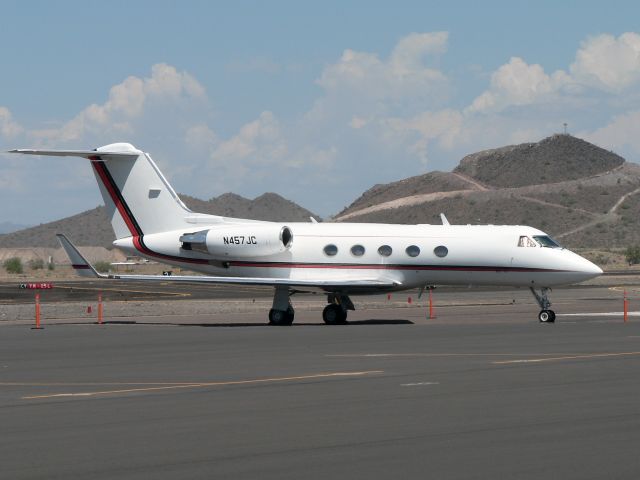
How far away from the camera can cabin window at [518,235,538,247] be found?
109 feet

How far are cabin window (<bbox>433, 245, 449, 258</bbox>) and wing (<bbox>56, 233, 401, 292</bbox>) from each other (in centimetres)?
140

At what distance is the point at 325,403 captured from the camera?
47.2 feet

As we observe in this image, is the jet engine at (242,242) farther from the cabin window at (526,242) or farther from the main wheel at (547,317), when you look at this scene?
the main wheel at (547,317)

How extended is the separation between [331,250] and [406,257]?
2.19m

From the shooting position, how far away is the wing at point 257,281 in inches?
1262

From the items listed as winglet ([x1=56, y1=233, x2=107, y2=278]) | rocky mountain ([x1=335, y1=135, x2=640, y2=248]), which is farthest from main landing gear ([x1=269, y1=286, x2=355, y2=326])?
rocky mountain ([x1=335, y1=135, x2=640, y2=248])

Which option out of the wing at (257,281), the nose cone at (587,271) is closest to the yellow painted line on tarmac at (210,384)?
the wing at (257,281)

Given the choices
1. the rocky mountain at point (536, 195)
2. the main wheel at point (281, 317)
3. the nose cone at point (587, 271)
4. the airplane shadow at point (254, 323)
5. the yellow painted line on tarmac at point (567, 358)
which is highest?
the rocky mountain at point (536, 195)

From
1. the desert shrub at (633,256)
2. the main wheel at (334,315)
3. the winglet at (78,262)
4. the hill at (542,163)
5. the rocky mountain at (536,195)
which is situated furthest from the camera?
the hill at (542,163)

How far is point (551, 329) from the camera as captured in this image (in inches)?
1118

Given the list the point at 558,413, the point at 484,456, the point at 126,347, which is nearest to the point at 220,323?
the point at 126,347

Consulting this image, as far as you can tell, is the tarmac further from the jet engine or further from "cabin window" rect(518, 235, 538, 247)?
the jet engine

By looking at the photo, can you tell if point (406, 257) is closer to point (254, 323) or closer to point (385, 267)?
point (385, 267)

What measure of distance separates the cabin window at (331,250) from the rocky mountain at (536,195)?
97.8 meters
